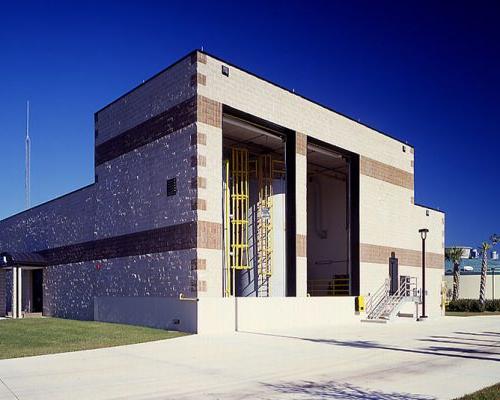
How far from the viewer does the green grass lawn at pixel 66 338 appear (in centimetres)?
1478

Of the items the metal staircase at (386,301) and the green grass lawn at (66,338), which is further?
the metal staircase at (386,301)

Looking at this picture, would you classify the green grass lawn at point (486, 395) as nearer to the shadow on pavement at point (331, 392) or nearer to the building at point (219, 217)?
the shadow on pavement at point (331, 392)

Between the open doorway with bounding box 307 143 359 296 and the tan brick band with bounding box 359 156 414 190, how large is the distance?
8.29ft

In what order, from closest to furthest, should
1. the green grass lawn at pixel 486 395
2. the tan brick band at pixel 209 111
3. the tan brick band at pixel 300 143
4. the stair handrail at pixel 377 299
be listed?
the green grass lawn at pixel 486 395 → the tan brick band at pixel 209 111 → the tan brick band at pixel 300 143 → the stair handrail at pixel 377 299

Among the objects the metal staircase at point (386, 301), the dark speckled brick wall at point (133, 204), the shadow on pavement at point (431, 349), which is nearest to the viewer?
the shadow on pavement at point (431, 349)

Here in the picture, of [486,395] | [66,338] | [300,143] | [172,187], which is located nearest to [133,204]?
[172,187]

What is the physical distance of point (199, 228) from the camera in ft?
68.1

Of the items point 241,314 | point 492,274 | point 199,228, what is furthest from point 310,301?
point 492,274

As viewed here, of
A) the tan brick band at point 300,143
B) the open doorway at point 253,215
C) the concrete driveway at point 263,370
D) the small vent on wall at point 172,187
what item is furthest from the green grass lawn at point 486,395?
the open doorway at point 253,215

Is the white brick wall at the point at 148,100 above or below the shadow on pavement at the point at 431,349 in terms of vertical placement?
above

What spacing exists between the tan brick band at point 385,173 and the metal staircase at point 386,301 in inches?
233

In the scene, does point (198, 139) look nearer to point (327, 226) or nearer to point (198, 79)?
point (198, 79)

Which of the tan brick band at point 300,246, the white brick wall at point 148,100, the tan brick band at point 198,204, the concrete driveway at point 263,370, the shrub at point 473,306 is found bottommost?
the shrub at point 473,306

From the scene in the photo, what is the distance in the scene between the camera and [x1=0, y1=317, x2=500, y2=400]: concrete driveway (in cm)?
916
